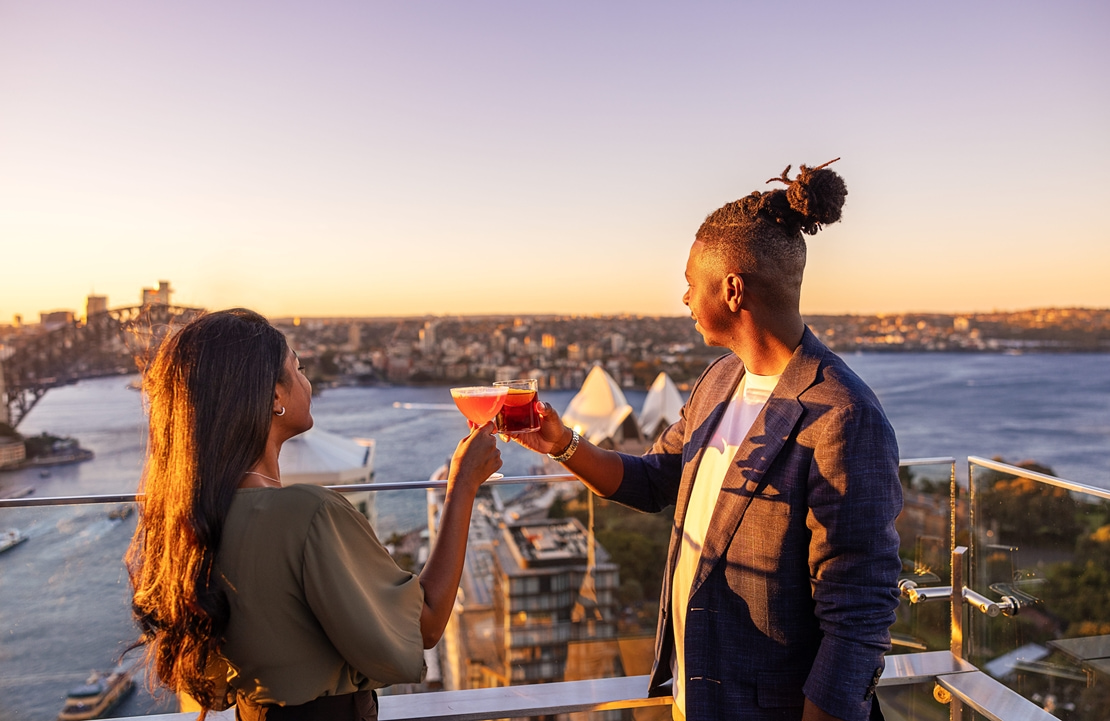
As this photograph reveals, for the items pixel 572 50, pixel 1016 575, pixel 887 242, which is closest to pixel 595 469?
pixel 1016 575

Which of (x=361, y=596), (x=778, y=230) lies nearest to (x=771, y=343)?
(x=778, y=230)

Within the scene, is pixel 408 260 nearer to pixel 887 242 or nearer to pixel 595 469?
pixel 887 242

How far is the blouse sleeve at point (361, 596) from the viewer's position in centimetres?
105

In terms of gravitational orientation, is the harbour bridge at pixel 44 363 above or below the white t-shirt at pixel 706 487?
below

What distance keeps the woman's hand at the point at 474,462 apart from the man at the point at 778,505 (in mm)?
522

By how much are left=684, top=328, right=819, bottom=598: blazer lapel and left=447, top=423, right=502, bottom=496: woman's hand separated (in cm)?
51

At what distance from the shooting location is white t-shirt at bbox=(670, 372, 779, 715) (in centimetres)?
158

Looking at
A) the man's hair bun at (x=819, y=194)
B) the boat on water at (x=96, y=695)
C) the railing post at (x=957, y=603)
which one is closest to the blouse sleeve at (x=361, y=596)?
the man's hair bun at (x=819, y=194)

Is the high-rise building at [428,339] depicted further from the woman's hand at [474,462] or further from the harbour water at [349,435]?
the woman's hand at [474,462]

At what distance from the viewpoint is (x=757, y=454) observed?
1444 mm

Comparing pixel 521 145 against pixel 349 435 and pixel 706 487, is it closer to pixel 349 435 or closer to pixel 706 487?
pixel 706 487

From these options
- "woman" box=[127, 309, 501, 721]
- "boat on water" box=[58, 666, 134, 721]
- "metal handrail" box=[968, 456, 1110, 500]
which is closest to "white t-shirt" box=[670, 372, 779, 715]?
"woman" box=[127, 309, 501, 721]

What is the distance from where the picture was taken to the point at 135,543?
1.19 m

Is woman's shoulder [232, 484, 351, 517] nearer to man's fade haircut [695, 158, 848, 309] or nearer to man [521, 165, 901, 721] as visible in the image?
man [521, 165, 901, 721]
